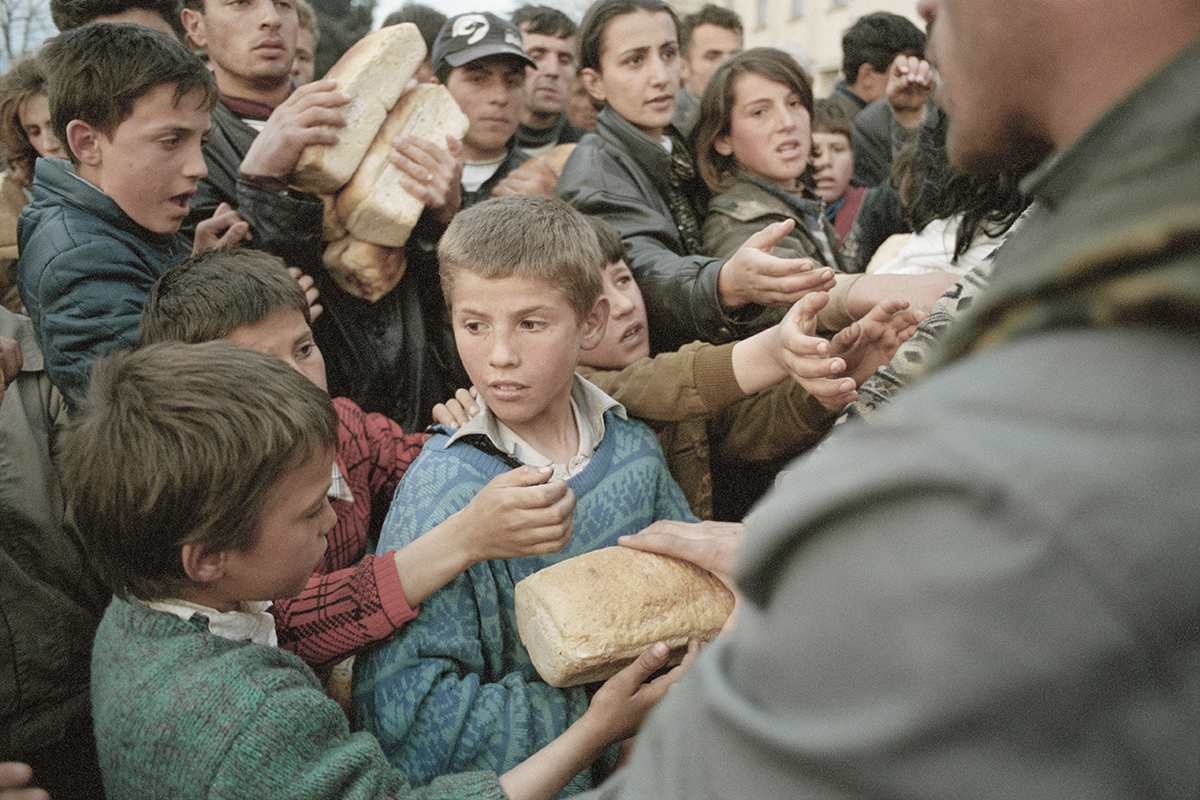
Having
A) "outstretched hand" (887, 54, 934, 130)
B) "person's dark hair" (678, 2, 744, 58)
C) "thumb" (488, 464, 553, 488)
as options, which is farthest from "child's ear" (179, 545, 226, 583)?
"person's dark hair" (678, 2, 744, 58)

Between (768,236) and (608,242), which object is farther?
(608,242)

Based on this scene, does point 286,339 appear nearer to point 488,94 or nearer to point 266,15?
point 266,15

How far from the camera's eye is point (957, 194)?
250 centimetres

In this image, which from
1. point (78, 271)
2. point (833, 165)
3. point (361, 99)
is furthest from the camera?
point (833, 165)

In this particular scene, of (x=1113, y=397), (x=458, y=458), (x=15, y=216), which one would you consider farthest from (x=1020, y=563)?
(x=15, y=216)

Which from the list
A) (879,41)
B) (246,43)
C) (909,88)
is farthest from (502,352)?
(879,41)

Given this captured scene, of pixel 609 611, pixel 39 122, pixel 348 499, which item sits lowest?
pixel 348 499

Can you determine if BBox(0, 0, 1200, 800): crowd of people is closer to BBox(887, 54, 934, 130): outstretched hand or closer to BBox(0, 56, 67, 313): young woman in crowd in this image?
BBox(0, 56, 67, 313): young woman in crowd

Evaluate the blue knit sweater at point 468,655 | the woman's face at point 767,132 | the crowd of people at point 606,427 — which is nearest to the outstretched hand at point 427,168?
the crowd of people at point 606,427

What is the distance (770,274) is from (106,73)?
2.11 metres

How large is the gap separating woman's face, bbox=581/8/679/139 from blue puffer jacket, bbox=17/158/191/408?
2.07 meters

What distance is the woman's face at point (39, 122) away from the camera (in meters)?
3.59

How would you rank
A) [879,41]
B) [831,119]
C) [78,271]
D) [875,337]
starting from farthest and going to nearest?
[879,41]
[831,119]
[78,271]
[875,337]

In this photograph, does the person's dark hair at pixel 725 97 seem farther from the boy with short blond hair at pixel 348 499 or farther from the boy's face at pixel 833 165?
the boy with short blond hair at pixel 348 499
